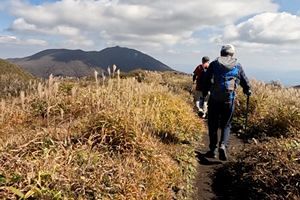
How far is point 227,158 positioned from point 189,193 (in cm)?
254

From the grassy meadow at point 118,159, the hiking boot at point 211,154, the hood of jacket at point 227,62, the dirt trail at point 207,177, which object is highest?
the hood of jacket at point 227,62

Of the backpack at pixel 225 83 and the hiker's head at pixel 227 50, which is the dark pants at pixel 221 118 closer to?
the backpack at pixel 225 83

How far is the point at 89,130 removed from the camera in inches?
335

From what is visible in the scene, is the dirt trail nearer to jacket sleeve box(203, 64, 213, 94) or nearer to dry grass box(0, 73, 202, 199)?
dry grass box(0, 73, 202, 199)

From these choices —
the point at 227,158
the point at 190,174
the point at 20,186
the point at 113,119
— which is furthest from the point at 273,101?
the point at 20,186

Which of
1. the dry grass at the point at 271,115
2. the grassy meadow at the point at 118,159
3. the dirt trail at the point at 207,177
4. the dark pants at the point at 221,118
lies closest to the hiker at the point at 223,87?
the dark pants at the point at 221,118

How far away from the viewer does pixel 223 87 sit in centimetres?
1012

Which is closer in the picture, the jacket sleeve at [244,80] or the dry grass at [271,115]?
the jacket sleeve at [244,80]

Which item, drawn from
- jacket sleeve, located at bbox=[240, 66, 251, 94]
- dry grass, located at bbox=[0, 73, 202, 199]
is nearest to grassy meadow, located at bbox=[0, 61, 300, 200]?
dry grass, located at bbox=[0, 73, 202, 199]

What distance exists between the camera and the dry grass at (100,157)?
5953 millimetres

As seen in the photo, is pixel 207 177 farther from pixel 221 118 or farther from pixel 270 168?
pixel 221 118

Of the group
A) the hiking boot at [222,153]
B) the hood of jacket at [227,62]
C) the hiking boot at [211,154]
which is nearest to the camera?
the hood of jacket at [227,62]

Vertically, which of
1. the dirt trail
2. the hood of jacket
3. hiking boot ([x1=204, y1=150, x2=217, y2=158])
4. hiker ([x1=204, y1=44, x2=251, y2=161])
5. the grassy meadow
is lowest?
the dirt trail

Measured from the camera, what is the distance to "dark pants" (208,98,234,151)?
34.1 feet
